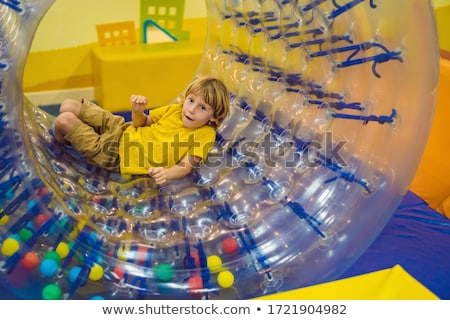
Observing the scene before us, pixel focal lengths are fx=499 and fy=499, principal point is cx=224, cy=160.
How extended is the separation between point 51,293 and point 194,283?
280 millimetres

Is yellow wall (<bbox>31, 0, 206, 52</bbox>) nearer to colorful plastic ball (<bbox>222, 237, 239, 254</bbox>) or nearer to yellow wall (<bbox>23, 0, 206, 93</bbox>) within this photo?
yellow wall (<bbox>23, 0, 206, 93</bbox>)

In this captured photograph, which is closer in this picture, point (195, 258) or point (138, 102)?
point (195, 258)

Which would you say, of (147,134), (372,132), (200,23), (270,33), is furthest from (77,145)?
(200,23)

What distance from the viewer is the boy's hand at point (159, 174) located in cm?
125

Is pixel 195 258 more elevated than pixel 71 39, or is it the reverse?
pixel 71 39

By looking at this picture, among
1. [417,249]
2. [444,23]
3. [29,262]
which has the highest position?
[444,23]

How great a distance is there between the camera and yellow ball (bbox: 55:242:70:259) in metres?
0.99

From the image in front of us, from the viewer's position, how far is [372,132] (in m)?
1.02

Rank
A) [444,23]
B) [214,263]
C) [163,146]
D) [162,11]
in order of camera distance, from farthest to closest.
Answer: [162,11]
[444,23]
[163,146]
[214,263]

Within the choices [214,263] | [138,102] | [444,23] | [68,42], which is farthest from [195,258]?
[444,23]

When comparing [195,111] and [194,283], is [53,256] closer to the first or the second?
[194,283]

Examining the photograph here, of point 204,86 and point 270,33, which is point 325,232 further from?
point 270,33

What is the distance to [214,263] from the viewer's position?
1067mm
